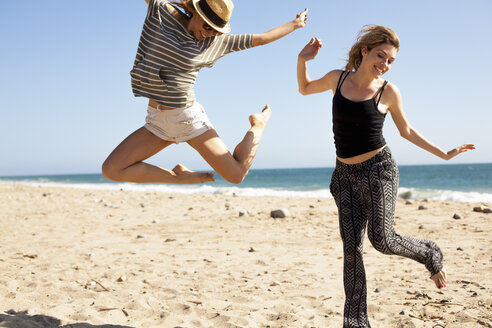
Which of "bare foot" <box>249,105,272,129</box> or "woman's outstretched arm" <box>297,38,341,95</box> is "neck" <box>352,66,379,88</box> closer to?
"woman's outstretched arm" <box>297,38,341,95</box>

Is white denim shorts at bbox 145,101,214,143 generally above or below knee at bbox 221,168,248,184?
above

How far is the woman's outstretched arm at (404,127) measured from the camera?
338 centimetres

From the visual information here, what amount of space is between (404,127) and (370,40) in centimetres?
76

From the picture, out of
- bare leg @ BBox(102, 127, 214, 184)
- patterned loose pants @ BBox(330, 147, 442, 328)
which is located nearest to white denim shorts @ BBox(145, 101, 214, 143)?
bare leg @ BBox(102, 127, 214, 184)

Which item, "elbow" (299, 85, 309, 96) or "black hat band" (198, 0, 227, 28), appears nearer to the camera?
"black hat band" (198, 0, 227, 28)

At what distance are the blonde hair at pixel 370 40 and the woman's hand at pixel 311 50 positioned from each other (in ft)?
0.93

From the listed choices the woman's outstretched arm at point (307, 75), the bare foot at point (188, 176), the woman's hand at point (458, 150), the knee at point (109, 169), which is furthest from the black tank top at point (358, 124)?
the knee at point (109, 169)

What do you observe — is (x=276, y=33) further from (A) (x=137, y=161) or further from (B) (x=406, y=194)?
(B) (x=406, y=194)

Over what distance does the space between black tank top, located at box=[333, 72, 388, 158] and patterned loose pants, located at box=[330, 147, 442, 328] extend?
127mm

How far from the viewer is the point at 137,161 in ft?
12.9

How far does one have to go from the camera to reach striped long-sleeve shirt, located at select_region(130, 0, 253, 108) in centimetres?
354

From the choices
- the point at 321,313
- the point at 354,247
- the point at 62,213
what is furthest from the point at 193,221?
the point at 354,247

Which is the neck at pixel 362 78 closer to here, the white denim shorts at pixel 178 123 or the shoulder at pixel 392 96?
the shoulder at pixel 392 96

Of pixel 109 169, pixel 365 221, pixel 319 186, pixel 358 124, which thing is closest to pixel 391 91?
pixel 358 124
